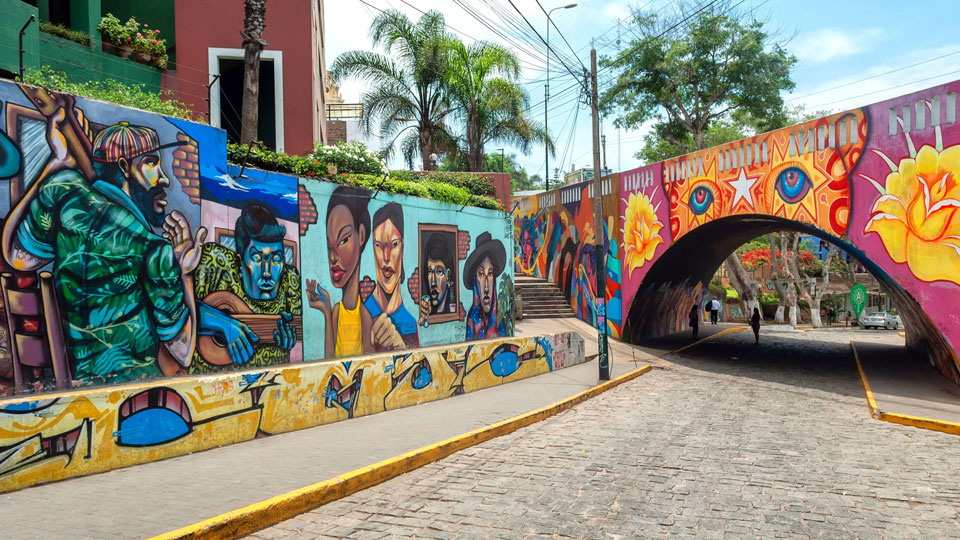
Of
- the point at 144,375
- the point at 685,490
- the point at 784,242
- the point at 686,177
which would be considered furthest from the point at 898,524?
the point at 784,242

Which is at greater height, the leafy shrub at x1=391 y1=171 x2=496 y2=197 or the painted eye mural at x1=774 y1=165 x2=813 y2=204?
the leafy shrub at x1=391 y1=171 x2=496 y2=197

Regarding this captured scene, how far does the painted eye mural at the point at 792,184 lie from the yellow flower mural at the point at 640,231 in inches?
189

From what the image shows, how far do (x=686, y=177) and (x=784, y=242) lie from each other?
21.9 m

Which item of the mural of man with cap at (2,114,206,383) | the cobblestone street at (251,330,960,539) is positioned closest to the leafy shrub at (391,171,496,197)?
the cobblestone street at (251,330,960,539)

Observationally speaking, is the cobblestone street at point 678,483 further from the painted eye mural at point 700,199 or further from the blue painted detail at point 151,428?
the painted eye mural at point 700,199

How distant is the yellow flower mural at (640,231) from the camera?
21766 millimetres

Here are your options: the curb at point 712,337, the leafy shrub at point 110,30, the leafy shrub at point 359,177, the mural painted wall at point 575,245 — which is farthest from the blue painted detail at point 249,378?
the curb at point 712,337

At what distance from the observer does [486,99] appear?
24.4m

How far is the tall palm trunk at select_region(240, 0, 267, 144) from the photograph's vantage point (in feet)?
40.8

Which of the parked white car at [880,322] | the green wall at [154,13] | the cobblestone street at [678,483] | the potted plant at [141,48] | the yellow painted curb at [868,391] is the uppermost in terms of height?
the green wall at [154,13]

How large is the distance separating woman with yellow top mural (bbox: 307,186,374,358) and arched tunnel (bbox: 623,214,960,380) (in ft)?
37.0

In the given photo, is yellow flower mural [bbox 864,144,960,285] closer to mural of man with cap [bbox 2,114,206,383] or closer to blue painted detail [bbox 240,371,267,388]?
blue painted detail [bbox 240,371,267,388]

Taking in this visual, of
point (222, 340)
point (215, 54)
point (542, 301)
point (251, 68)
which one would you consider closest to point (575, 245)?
point (542, 301)

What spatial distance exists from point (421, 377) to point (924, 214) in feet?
34.8
